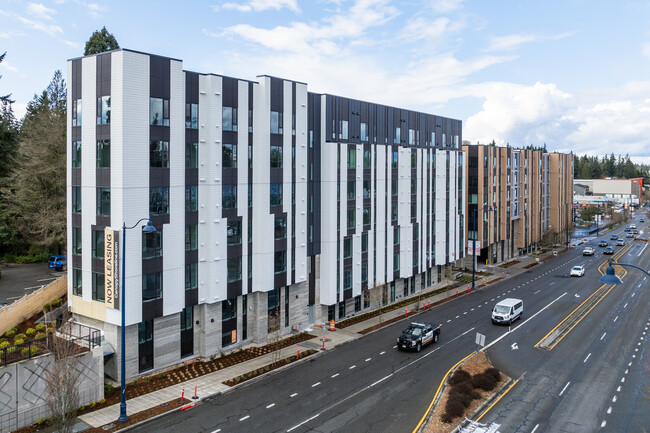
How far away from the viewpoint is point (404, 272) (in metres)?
52.6

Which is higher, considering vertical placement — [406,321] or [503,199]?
[503,199]

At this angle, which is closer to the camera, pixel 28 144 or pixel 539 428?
pixel 539 428

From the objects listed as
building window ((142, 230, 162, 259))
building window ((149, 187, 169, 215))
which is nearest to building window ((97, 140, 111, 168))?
building window ((149, 187, 169, 215))

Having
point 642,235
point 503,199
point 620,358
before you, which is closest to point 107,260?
point 620,358

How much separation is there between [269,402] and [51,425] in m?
11.1

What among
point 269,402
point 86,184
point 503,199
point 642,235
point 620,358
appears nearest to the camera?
point 269,402

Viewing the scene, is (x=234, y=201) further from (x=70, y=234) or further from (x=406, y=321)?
(x=406, y=321)

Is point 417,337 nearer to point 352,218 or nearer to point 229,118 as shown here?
point 352,218

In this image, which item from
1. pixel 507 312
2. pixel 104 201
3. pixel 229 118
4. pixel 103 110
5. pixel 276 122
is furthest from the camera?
pixel 507 312

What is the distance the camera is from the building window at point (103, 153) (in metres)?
29.6

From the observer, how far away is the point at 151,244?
3067cm

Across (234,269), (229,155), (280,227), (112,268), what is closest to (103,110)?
(229,155)

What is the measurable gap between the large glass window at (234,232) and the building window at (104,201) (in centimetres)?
847

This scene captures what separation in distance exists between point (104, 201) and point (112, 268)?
4.21 metres
